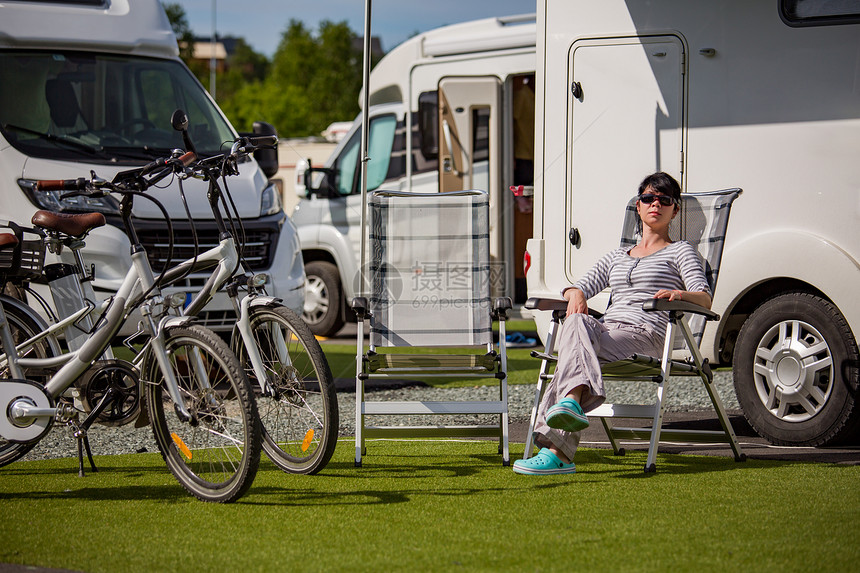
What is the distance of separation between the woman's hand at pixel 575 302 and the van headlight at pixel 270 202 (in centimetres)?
275

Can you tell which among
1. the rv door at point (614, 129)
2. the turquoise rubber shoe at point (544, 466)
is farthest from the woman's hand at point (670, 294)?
the rv door at point (614, 129)

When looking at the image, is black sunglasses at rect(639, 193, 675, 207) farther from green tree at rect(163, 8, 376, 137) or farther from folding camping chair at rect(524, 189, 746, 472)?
green tree at rect(163, 8, 376, 137)

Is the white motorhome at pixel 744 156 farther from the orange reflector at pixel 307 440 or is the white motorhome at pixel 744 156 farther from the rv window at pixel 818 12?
the orange reflector at pixel 307 440

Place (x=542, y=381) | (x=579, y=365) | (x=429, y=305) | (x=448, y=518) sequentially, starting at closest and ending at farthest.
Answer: (x=448, y=518)
(x=579, y=365)
(x=542, y=381)
(x=429, y=305)

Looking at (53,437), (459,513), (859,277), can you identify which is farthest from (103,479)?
(859,277)

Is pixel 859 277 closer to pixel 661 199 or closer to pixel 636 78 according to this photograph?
pixel 661 199

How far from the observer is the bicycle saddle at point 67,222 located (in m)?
4.34

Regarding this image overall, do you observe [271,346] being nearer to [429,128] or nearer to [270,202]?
[270,202]

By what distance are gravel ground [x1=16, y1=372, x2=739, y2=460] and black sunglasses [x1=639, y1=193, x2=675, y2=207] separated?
1.70m

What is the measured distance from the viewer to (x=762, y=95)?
5.35 m

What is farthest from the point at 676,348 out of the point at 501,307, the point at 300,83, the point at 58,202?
the point at 300,83

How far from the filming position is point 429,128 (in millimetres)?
9656

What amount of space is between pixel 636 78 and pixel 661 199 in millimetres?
1103

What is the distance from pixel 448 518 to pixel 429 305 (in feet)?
5.42
